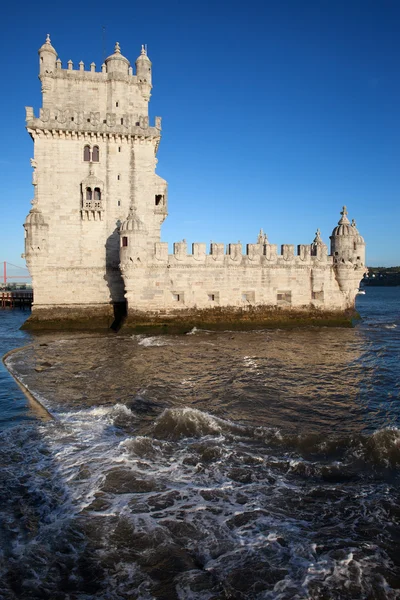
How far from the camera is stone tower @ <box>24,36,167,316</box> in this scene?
23250mm

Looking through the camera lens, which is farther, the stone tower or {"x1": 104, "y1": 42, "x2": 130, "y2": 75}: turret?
{"x1": 104, "y1": 42, "x2": 130, "y2": 75}: turret

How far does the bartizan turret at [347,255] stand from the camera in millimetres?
23625

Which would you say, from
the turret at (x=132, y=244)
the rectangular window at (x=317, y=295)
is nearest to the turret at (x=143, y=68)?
the turret at (x=132, y=244)

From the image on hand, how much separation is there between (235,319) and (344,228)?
29.1 feet

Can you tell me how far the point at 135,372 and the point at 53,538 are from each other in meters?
8.19

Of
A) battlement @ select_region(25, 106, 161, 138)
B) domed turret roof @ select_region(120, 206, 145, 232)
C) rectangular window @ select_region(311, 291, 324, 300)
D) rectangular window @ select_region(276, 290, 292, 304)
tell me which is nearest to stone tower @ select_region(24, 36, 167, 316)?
battlement @ select_region(25, 106, 161, 138)

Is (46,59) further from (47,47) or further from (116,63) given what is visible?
(116,63)

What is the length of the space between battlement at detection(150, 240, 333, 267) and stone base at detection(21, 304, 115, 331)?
5372 millimetres

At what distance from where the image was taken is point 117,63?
80.5 feet

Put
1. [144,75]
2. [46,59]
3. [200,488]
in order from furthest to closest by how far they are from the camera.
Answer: [144,75]
[46,59]
[200,488]

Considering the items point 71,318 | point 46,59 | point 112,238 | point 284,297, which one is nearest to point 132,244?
point 112,238

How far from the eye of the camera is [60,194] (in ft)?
77.2

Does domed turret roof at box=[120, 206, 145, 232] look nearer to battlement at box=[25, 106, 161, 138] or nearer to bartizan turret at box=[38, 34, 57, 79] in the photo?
battlement at box=[25, 106, 161, 138]

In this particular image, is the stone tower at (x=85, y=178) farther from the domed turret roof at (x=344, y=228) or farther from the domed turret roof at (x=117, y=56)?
the domed turret roof at (x=344, y=228)
